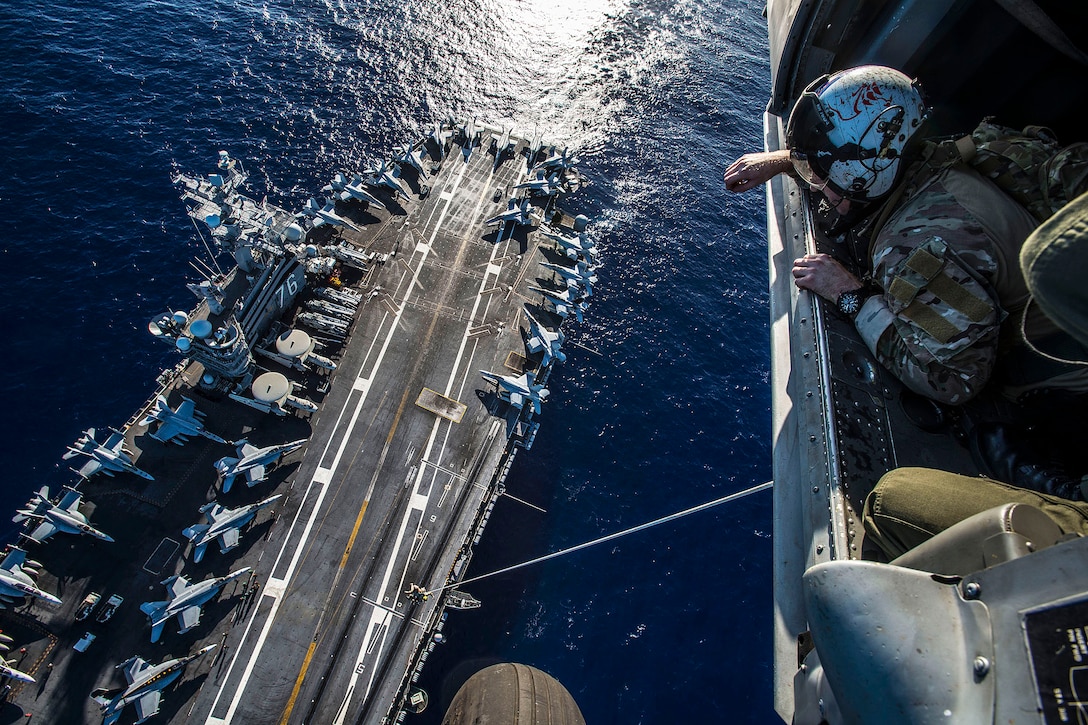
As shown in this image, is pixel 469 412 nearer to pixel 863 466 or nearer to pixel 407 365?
pixel 407 365

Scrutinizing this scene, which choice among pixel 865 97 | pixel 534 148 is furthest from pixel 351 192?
pixel 865 97

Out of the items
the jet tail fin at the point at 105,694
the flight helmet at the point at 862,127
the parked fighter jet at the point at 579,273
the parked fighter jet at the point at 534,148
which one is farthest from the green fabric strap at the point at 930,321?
the parked fighter jet at the point at 534,148

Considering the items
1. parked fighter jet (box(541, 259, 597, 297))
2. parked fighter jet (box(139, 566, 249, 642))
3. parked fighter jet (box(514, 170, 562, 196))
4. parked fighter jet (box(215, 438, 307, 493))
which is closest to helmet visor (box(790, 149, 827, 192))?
parked fighter jet (box(541, 259, 597, 297))

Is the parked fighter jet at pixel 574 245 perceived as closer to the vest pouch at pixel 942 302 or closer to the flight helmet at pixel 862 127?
the flight helmet at pixel 862 127

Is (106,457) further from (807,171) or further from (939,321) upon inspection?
(939,321)

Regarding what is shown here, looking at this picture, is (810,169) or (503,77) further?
(503,77)

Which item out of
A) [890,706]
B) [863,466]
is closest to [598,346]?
[863,466]
